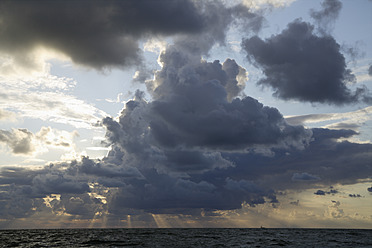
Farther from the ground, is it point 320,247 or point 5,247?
point 320,247

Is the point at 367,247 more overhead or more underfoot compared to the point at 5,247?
more overhead

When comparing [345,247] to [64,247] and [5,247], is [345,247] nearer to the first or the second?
[64,247]

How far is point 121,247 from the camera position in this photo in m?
101

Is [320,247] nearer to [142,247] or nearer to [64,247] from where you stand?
[142,247]

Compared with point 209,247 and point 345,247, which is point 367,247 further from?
point 209,247

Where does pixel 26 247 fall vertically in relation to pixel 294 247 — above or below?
below

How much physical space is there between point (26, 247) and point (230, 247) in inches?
2646

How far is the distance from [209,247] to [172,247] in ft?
38.7

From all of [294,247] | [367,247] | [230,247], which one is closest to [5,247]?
[230,247]

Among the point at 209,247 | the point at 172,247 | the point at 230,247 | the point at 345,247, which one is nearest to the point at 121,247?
the point at 172,247

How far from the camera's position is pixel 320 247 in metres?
103

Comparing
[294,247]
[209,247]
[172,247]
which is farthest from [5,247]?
[294,247]

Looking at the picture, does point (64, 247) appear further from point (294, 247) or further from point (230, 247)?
point (294, 247)

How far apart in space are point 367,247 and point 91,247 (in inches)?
3493
